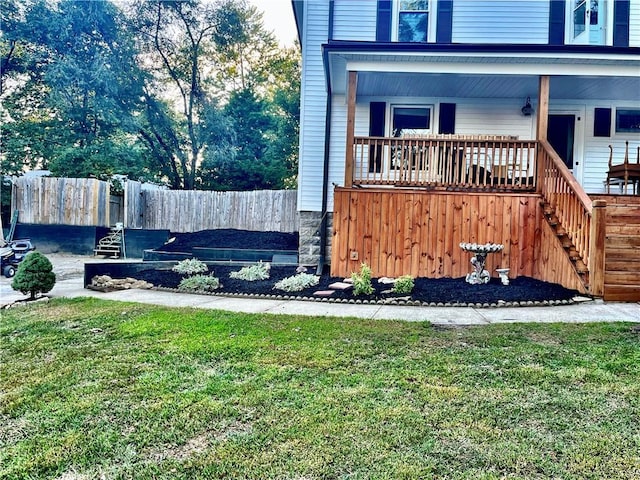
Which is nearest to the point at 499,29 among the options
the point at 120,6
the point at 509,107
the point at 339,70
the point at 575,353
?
the point at 509,107

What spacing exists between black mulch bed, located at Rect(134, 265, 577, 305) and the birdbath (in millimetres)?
134

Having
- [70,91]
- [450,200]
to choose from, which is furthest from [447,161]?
[70,91]

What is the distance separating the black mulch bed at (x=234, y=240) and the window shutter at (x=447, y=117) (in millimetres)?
4576

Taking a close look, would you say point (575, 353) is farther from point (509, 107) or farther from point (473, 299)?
point (509, 107)

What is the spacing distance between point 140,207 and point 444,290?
423 inches

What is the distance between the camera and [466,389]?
236cm

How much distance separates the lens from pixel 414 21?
29.4ft

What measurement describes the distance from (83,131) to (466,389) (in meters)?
18.7

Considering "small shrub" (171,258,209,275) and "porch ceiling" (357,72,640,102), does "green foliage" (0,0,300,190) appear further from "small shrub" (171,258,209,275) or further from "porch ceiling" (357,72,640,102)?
"porch ceiling" (357,72,640,102)

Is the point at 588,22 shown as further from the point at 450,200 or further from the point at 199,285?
the point at 199,285

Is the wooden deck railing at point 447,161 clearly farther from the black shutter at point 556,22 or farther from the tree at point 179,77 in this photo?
the tree at point 179,77

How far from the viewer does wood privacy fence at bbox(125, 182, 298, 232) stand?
39.5ft

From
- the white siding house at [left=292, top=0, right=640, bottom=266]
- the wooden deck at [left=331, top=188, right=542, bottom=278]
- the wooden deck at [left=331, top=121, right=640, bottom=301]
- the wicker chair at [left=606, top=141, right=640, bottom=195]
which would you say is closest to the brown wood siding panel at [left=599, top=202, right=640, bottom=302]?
the wooden deck at [left=331, top=121, right=640, bottom=301]

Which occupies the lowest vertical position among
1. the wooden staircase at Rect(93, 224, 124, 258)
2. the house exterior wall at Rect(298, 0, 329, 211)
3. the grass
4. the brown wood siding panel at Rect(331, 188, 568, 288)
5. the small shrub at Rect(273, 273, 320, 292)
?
the grass
